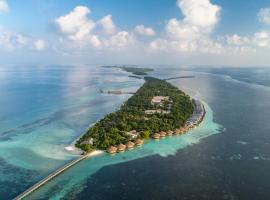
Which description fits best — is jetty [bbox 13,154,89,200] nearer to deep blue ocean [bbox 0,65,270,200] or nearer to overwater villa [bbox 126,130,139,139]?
deep blue ocean [bbox 0,65,270,200]

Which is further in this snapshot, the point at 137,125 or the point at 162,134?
the point at 137,125

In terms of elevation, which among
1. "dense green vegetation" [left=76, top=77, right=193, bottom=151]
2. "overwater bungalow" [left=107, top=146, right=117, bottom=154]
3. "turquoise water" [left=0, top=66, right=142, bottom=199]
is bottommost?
"turquoise water" [left=0, top=66, right=142, bottom=199]

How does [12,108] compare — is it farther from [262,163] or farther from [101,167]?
[262,163]

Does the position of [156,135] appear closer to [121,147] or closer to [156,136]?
[156,136]

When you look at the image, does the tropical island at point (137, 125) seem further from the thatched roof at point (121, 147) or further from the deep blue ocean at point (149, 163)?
the deep blue ocean at point (149, 163)

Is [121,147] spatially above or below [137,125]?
below

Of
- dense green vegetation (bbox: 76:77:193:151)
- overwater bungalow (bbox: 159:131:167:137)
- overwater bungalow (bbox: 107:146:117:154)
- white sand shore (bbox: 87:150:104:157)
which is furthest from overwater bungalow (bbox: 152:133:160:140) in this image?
white sand shore (bbox: 87:150:104:157)

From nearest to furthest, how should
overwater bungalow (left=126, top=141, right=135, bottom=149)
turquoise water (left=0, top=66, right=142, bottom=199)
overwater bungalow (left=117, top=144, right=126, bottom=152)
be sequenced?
turquoise water (left=0, top=66, right=142, bottom=199) < overwater bungalow (left=117, top=144, right=126, bottom=152) < overwater bungalow (left=126, top=141, right=135, bottom=149)

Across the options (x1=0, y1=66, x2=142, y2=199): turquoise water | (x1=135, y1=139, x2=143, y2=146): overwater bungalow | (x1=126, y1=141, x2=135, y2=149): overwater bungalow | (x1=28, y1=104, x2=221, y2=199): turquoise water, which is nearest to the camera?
(x1=28, y1=104, x2=221, y2=199): turquoise water

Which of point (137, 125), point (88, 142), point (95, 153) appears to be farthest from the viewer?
point (137, 125)

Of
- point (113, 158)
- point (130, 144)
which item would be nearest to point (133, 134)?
point (130, 144)

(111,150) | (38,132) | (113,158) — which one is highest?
(111,150)
